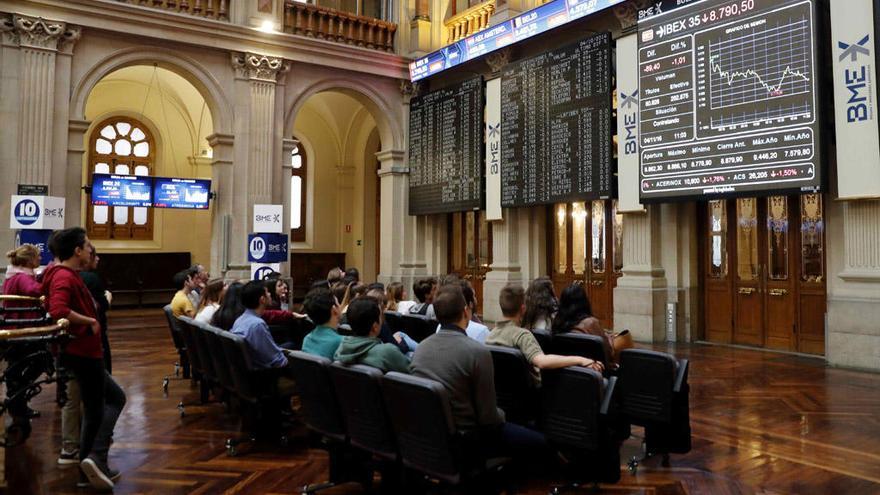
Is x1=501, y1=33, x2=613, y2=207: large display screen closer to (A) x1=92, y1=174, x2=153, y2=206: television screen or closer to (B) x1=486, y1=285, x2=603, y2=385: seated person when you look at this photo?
(B) x1=486, y1=285, x2=603, y2=385: seated person

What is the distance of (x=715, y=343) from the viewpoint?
8.56 meters

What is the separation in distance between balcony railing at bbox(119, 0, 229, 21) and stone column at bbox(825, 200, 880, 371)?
951 cm

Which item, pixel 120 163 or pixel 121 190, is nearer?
pixel 121 190

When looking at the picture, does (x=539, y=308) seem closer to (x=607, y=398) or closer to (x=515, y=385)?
(x=515, y=385)

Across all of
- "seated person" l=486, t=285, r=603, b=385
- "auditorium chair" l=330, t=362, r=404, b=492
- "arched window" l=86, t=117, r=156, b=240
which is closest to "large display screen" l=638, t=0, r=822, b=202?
"seated person" l=486, t=285, r=603, b=385

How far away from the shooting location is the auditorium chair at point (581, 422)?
3.04m

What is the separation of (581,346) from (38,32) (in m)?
9.22

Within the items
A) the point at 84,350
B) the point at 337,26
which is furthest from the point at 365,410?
the point at 337,26

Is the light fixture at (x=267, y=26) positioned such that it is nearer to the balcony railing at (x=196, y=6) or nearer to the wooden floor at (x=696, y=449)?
the balcony railing at (x=196, y=6)

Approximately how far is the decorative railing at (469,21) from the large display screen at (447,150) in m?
1.22

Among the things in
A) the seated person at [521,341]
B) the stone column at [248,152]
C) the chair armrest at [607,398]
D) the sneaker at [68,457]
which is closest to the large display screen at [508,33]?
the stone column at [248,152]

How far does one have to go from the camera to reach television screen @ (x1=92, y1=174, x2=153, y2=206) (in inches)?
416

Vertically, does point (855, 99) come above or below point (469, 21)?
below

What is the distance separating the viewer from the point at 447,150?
11.7 meters
